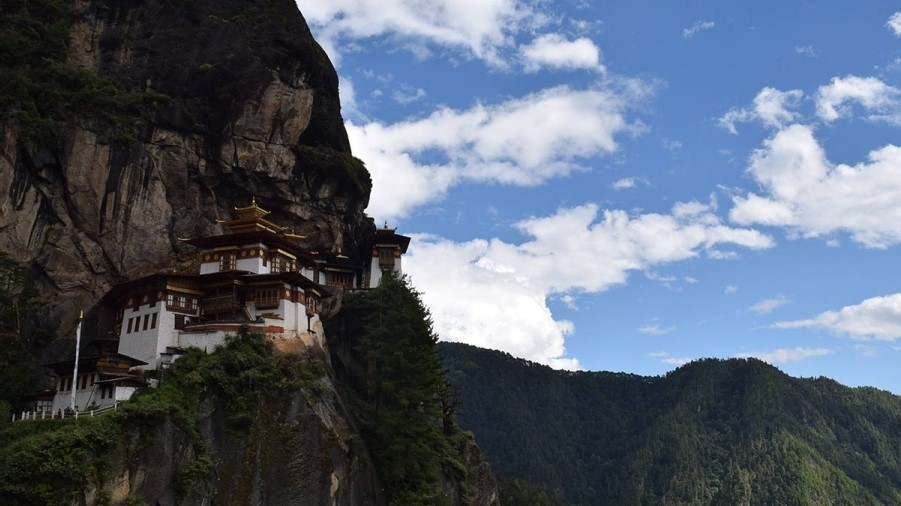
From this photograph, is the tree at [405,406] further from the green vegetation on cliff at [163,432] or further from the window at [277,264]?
the window at [277,264]

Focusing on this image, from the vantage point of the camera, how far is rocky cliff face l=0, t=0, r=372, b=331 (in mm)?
53062

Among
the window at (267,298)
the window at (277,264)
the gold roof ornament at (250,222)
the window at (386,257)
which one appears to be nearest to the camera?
the window at (267,298)

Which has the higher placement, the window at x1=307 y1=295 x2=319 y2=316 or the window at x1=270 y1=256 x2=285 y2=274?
the window at x1=270 y1=256 x2=285 y2=274

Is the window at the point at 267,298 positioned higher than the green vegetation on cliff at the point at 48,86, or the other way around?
the green vegetation on cliff at the point at 48,86

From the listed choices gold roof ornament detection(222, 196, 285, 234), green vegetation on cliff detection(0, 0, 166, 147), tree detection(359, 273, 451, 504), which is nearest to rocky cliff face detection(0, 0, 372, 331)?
green vegetation on cliff detection(0, 0, 166, 147)

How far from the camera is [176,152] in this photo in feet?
195

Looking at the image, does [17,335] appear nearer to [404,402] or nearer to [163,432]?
[163,432]

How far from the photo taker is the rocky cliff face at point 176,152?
53062 mm

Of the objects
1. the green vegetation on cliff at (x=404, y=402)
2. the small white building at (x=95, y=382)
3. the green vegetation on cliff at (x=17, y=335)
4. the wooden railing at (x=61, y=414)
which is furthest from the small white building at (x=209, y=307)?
the green vegetation on cliff at (x=404, y=402)

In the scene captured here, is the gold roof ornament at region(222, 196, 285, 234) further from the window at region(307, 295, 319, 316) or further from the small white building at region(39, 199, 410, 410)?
the window at region(307, 295, 319, 316)

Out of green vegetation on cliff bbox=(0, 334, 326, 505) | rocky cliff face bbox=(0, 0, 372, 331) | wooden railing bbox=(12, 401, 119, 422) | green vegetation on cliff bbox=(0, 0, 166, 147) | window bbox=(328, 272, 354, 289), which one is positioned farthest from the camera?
window bbox=(328, 272, 354, 289)

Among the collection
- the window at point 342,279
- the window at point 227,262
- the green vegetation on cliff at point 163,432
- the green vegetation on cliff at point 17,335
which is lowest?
the green vegetation on cliff at point 163,432

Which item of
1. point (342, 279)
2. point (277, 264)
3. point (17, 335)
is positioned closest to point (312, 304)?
point (277, 264)

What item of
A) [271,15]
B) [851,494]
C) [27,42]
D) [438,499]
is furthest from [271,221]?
[851,494]
